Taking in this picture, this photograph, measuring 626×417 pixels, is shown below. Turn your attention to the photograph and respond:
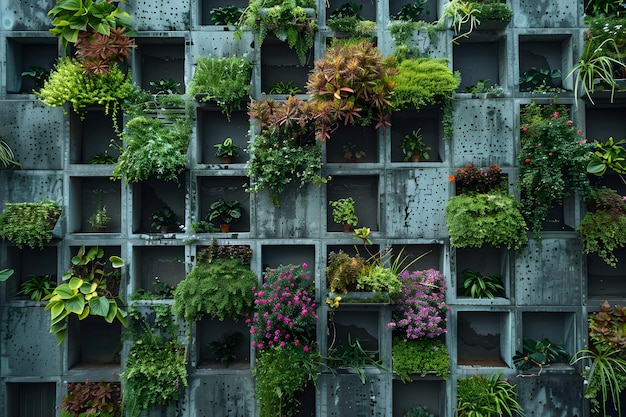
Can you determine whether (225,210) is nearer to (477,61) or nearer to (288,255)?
(288,255)

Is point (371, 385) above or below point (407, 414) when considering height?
above

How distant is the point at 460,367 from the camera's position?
6305 mm

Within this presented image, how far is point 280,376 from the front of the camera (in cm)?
565

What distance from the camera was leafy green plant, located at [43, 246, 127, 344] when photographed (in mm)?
5824

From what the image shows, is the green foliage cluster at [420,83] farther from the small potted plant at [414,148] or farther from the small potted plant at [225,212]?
the small potted plant at [225,212]

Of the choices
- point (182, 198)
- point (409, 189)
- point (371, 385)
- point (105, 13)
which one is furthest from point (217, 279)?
point (105, 13)

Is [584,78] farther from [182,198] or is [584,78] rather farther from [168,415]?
[168,415]

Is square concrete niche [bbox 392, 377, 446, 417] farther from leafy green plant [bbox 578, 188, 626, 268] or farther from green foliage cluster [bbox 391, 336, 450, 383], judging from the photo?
leafy green plant [bbox 578, 188, 626, 268]

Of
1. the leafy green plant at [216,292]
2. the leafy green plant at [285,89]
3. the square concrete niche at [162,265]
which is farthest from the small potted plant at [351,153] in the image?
the square concrete niche at [162,265]

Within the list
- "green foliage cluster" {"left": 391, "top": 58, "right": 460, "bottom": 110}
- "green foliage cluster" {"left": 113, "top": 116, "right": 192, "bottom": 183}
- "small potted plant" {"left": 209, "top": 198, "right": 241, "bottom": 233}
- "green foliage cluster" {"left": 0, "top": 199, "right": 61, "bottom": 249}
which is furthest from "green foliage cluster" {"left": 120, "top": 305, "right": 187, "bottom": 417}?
"green foliage cluster" {"left": 391, "top": 58, "right": 460, "bottom": 110}

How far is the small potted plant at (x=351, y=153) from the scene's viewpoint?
21.7 ft

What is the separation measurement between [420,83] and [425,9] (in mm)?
1798

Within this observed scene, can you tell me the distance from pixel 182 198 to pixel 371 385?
460 cm

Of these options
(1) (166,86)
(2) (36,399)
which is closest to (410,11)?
(1) (166,86)
